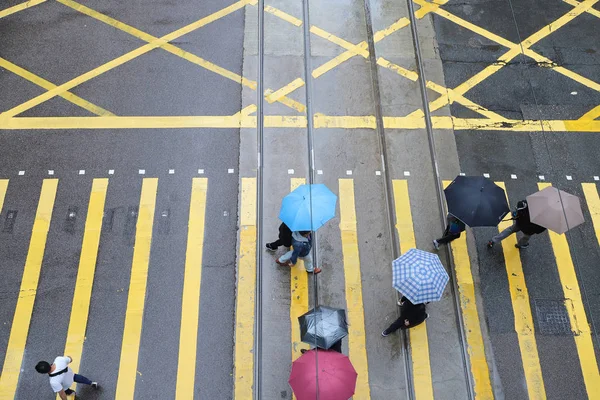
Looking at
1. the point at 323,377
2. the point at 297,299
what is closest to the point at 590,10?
the point at 297,299

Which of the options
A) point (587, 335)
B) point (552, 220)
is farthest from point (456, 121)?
point (587, 335)

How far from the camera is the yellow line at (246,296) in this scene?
7785 millimetres

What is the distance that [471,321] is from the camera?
8.30 m

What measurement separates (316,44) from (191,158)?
151 inches

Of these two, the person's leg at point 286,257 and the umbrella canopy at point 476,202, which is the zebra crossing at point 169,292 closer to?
the person's leg at point 286,257

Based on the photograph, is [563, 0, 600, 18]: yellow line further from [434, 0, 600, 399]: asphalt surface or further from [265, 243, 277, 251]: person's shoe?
[265, 243, 277, 251]: person's shoe

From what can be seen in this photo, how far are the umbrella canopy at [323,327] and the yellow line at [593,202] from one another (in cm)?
527

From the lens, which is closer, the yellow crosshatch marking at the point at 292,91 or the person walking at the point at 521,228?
the person walking at the point at 521,228

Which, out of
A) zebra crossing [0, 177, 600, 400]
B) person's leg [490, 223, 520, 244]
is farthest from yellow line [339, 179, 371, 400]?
person's leg [490, 223, 520, 244]

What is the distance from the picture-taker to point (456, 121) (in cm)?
1027

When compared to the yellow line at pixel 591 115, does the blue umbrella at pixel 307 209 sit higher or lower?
lower

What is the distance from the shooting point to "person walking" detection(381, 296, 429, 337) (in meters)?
7.34

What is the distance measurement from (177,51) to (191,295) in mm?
5474

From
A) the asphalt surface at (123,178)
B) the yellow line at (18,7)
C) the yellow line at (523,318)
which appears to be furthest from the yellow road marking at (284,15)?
the yellow line at (523,318)
